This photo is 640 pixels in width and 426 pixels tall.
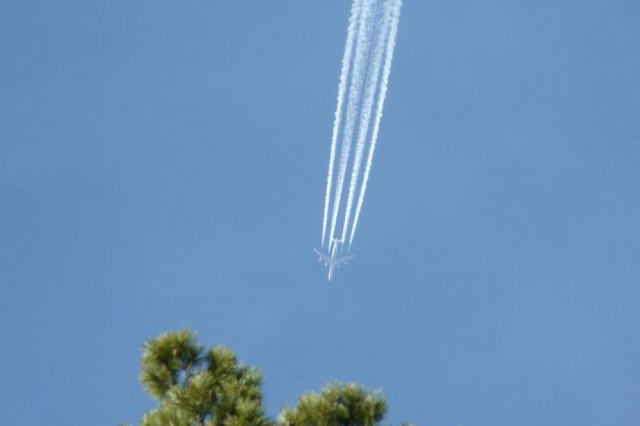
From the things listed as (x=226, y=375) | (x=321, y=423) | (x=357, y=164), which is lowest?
(x=321, y=423)

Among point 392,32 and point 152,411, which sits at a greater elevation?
point 392,32

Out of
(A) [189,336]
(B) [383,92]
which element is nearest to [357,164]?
(B) [383,92]

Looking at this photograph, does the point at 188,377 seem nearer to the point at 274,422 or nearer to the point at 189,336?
the point at 189,336

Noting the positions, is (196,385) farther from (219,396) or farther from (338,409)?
(338,409)

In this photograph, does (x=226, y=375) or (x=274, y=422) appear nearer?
(x=274, y=422)

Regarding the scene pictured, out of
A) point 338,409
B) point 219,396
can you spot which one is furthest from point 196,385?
point 338,409
